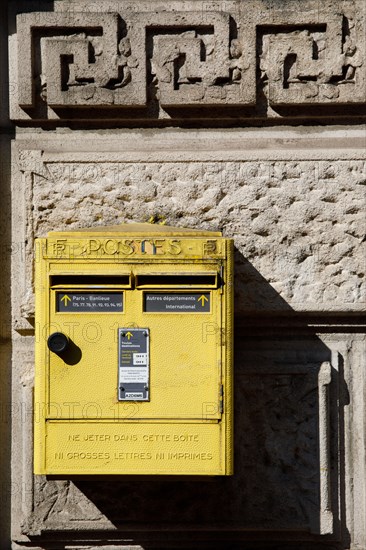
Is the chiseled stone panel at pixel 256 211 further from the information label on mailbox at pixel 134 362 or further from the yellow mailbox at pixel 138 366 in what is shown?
the information label on mailbox at pixel 134 362

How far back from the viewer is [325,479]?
2965 mm

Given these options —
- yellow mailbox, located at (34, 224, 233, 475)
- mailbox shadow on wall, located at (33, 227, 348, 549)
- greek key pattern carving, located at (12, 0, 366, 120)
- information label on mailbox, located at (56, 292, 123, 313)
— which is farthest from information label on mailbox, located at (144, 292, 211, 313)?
greek key pattern carving, located at (12, 0, 366, 120)

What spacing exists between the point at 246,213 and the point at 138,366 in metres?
0.91

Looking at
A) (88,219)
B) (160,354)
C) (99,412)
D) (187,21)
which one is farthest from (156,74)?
(99,412)

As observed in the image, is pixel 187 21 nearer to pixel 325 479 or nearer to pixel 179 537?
pixel 325 479

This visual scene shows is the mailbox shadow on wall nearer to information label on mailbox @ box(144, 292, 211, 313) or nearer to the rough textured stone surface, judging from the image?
the rough textured stone surface

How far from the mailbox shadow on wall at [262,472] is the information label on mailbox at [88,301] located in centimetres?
67

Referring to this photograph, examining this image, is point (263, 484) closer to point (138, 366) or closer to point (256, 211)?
point (138, 366)

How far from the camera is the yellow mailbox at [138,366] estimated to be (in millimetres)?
2504

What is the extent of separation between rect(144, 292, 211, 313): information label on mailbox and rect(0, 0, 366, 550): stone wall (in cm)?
50

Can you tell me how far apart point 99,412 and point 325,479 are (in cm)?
110

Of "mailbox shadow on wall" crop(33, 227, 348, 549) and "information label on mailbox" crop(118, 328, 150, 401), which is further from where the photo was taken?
"mailbox shadow on wall" crop(33, 227, 348, 549)

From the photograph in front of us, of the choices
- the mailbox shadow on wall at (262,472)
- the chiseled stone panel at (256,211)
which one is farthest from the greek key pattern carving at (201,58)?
the mailbox shadow on wall at (262,472)

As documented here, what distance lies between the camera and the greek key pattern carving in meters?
2.99
